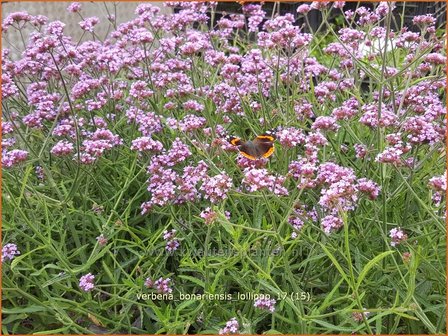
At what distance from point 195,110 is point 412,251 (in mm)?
1058

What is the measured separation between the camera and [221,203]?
70.7 inches

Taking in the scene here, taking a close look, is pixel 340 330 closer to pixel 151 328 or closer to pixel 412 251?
pixel 412 251

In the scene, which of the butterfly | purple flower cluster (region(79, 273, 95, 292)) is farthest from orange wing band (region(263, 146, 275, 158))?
purple flower cluster (region(79, 273, 95, 292))

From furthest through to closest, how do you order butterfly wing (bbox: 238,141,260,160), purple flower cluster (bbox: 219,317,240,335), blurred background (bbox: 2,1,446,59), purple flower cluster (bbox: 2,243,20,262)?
blurred background (bbox: 2,1,446,59)
purple flower cluster (bbox: 2,243,20,262)
butterfly wing (bbox: 238,141,260,160)
purple flower cluster (bbox: 219,317,240,335)

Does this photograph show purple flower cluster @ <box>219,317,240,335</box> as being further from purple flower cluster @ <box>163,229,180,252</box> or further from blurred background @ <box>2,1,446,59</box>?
blurred background @ <box>2,1,446,59</box>

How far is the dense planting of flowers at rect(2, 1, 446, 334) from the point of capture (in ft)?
5.55

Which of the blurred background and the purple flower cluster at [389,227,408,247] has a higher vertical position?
the blurred background

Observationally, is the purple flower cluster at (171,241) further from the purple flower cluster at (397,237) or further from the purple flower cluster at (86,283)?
the purple flower cluster at (397,237)

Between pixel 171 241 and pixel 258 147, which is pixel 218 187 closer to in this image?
pixel 258 147

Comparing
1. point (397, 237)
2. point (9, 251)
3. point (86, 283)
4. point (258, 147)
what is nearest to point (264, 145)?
point (258, 147)

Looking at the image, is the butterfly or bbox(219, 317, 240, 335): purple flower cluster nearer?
bbox(219, 317, 240, 335): purple flower cluster

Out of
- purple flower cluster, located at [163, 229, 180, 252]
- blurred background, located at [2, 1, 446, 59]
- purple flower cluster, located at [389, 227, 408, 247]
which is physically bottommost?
purple flower cluster, located at [163, 229, 180, 252]

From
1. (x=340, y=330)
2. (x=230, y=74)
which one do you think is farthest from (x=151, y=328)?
(x=230, y=74)

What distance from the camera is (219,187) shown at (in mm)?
1640
